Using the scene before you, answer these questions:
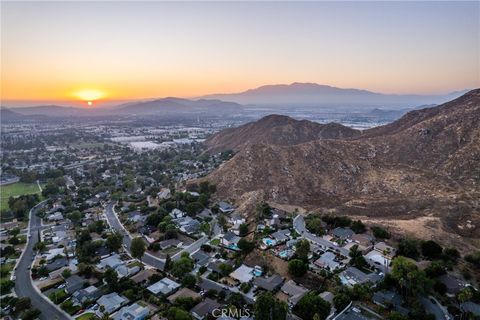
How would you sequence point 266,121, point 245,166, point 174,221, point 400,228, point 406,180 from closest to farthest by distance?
1. point 400,228
2. point 174,221
3. point 406,180
4. point 245,166
5. point 266,121

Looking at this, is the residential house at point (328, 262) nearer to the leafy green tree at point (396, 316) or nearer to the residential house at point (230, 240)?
the leafy green tree at point (396, 316)

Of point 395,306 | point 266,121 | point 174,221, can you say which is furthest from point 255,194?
point 266,121

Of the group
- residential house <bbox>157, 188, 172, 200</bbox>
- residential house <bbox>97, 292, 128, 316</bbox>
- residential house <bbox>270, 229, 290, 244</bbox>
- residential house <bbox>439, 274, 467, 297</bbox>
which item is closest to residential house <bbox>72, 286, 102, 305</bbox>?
Result: residential house <bbox>97, 292, 128, 316</bbox>

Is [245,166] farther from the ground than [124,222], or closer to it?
farther from the ground

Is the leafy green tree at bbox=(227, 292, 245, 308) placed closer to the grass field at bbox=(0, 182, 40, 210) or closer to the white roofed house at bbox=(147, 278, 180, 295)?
the white roofed house at bbox=(147, 278, 180, 295)

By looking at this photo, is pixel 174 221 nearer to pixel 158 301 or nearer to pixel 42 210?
A: pixel 158 301

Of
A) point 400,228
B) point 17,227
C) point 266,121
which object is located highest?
point 266,121

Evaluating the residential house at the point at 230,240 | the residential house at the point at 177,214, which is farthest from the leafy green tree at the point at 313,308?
the residential house at the point at 177,214
